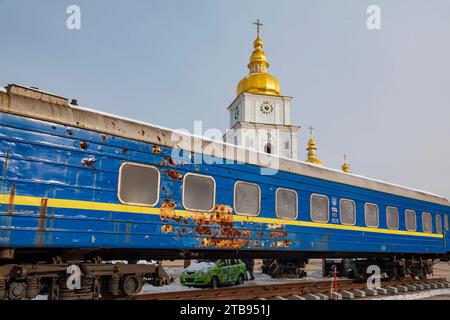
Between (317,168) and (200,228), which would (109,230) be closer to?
(200,228)

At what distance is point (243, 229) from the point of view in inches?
362

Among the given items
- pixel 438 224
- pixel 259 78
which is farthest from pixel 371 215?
pixel 259 78

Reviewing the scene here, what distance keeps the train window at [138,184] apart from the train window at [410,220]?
34.3 ft

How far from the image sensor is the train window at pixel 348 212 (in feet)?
39.1

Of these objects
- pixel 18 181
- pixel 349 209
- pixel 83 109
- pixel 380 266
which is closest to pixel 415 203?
pixel 380 266

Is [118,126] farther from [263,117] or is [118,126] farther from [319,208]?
[263,117]

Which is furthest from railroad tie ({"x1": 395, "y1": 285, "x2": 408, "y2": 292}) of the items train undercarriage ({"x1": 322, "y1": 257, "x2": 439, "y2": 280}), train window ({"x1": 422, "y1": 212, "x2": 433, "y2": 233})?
train window ({"x1": 422, "y1": 212, "x2": 433, "y2": 233})

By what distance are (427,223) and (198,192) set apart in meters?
11.2

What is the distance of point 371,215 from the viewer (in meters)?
13.0

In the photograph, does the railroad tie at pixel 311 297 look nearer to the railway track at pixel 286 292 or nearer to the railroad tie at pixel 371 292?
the railway track at pixel 286 292

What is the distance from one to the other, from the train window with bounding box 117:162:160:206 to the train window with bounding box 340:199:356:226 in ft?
20.7
